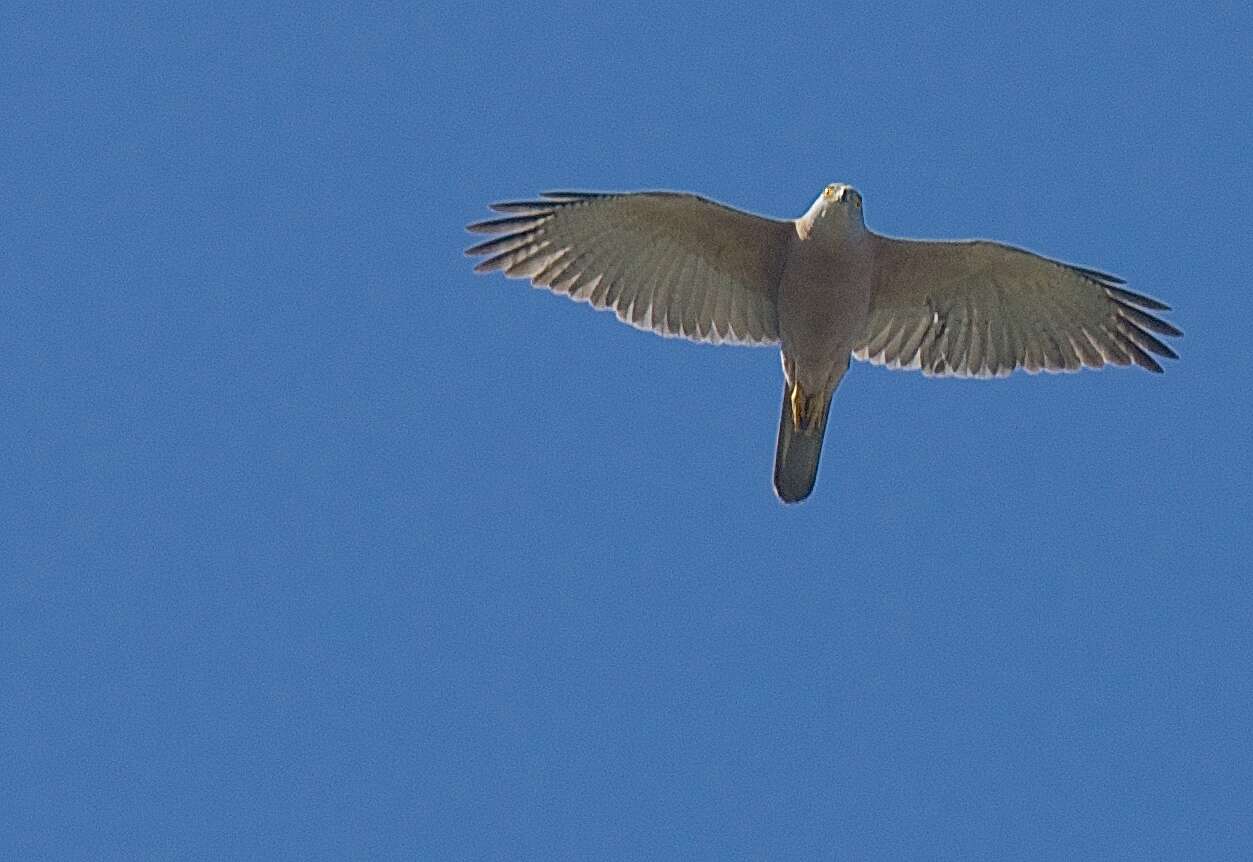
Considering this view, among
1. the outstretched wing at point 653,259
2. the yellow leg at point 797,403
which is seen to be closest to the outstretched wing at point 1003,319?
the yellow leg at point 797,403

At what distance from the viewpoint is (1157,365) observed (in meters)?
15.5

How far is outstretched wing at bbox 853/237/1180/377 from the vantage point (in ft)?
49.5

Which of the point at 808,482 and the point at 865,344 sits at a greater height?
the point at 865,344

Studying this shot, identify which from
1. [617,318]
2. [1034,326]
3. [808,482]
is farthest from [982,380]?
[617,318]

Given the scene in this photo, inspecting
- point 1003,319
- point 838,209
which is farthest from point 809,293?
point 1003,319

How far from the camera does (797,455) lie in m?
15.2

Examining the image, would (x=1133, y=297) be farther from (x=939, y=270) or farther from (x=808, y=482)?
(x=808, y=482)

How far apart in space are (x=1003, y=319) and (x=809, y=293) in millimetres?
1718

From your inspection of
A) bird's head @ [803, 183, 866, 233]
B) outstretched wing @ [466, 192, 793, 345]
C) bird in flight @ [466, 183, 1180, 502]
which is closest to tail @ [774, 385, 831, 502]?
bird in flight @ [466, 183, 1180, 502]

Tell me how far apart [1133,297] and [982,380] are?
1266mm

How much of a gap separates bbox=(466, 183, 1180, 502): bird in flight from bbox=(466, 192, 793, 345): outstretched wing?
10 mm

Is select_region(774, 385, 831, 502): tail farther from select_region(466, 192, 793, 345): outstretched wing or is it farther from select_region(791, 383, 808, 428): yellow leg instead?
select_region(466, 192, 793, 345): outstretched wing

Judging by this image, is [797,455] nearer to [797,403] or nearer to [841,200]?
[797,403]

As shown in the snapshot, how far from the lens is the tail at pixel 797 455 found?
15.2 meters
